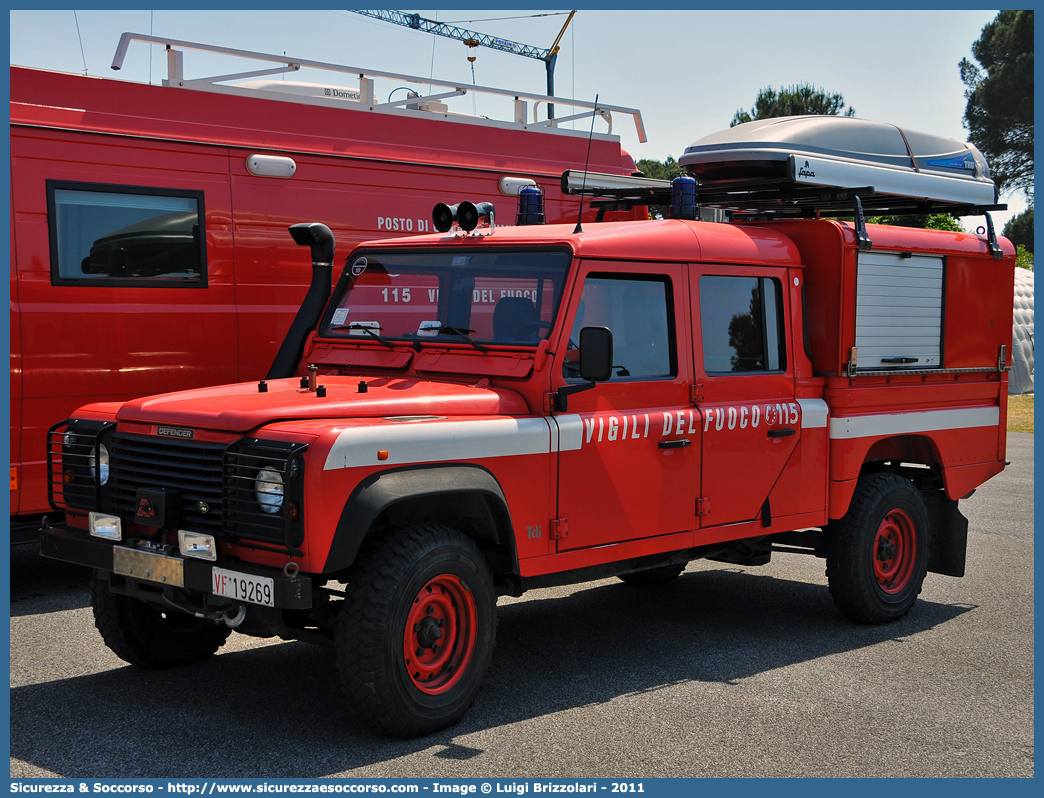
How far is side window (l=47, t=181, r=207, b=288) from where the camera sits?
24.1ft

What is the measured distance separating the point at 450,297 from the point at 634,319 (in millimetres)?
999

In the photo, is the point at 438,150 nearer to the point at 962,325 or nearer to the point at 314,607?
the point at 962,325

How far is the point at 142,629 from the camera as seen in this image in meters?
5.48

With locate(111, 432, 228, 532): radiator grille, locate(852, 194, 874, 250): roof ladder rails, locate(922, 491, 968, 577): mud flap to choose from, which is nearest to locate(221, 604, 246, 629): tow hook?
locate(111, 432, 228, 532): radiator grille

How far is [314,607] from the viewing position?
476 cm

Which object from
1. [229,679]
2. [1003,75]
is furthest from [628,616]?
[1003,75]

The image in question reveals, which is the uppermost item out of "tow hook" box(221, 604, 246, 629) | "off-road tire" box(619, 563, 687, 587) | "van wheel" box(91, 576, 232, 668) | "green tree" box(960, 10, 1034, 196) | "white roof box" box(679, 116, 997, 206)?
"green tree" box(960, 10, 1034, 196)

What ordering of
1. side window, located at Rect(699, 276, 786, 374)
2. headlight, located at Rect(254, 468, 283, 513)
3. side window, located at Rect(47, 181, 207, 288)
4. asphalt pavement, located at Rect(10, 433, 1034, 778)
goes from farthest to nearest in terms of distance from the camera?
side window, located at Rect(47, 181, 207, 288) → side window, located at Rect(699, 276, 786, 374) → asphalt pavement, located at Rect(10, 433, 1034, 778) → headlight, located at Rect(254, 468, 283, 513)

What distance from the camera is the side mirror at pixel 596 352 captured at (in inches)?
200

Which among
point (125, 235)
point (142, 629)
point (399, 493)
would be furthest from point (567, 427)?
point (125, 235)

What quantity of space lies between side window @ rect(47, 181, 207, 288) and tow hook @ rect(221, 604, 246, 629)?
364 centimetres

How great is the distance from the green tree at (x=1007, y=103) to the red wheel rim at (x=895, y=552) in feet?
116

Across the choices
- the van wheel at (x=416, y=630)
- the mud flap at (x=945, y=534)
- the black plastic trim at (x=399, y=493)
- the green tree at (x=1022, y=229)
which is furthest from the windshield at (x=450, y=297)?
the green tree at (x=1022, y=229)

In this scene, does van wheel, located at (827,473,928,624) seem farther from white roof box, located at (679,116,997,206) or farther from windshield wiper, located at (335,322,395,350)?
windshield wiper, located at (335,322,395,350)
